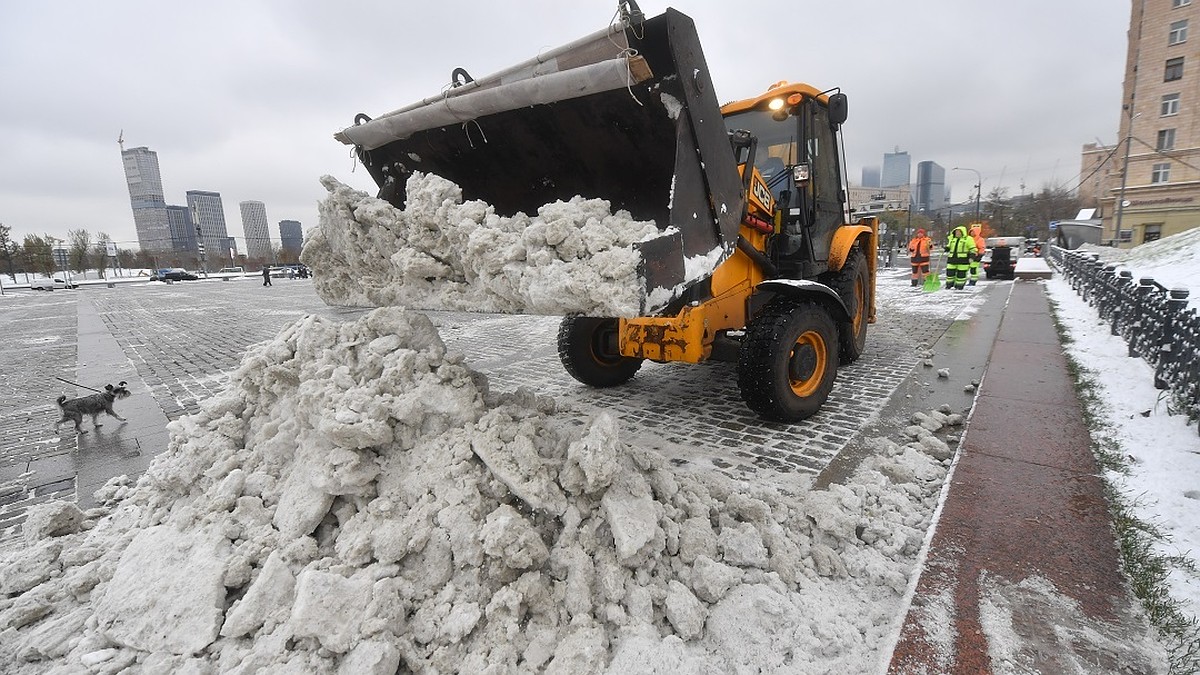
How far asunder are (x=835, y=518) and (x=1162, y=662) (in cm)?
109

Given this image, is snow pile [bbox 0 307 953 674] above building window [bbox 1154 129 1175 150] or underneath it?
underneath

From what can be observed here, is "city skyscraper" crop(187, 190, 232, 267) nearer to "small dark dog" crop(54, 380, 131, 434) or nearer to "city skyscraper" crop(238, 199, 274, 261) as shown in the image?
"city skyscraper" crop(238, 199, 274, 261)

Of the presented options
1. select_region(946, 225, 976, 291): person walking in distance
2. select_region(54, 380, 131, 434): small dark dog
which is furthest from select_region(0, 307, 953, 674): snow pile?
select_region(946, 225, 976, 291): person walking in distance

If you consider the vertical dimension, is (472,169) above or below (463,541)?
above

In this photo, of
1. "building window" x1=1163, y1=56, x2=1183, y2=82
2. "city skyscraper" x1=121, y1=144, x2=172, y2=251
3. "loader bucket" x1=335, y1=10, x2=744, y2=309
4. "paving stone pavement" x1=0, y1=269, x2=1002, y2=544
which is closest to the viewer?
"loader bucket" x1=335, y1=10, x2=744, y2=309

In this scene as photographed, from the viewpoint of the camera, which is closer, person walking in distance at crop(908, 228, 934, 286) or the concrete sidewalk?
the concrete sidewalk

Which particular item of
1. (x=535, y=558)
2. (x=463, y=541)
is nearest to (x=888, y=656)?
(x=535, y=558)

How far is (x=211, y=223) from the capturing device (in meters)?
65.1

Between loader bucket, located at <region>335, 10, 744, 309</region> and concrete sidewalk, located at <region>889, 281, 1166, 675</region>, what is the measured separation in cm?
163

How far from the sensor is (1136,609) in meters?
2.04

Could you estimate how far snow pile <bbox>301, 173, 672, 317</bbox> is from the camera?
2266 millimetres

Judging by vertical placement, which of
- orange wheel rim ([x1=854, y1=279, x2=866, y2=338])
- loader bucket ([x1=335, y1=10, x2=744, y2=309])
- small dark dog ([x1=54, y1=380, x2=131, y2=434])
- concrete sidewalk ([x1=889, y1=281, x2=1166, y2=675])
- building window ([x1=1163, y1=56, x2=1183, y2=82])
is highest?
building window ([x1=1163, y1=56, x2=1183, y2=82])

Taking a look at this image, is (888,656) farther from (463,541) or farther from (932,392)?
(932,392)

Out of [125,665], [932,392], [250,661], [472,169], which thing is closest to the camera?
[250,661]
